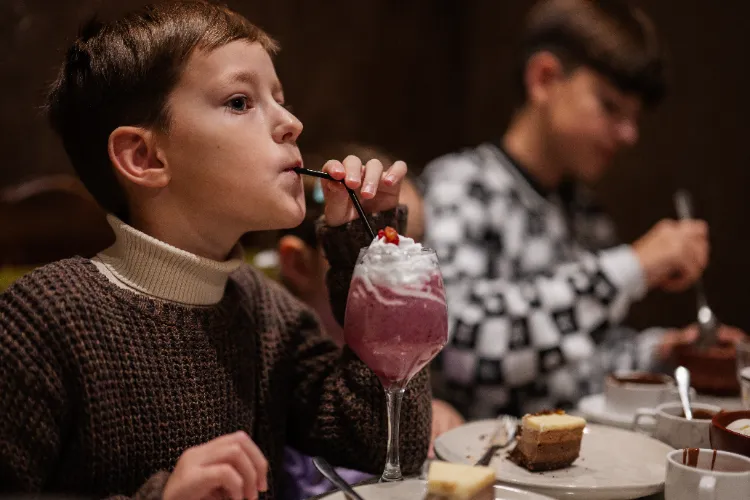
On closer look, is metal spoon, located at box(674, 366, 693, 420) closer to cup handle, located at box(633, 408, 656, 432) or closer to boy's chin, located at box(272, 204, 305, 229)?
cup handle, located at box(633, 408, 656, 432)

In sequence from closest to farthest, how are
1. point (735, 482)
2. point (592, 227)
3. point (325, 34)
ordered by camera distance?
point (735, 482), point (592, 227), point (325, 34)

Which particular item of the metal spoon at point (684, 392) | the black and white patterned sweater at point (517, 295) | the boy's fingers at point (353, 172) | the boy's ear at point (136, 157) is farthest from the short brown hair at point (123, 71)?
the black and white patterned sweater at point (517, 295)

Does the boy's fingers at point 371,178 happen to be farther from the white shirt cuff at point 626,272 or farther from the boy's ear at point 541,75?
the boy's ear at point 541,75

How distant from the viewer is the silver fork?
4.02 feet

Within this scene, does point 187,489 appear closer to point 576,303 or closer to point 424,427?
point 424,427

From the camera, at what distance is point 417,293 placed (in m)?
0.98

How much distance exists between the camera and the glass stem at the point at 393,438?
1052mm

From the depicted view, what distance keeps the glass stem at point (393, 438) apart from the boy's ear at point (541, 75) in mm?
1922

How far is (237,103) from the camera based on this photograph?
112cm

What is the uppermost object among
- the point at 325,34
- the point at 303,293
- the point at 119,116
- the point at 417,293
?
the point at 325,34

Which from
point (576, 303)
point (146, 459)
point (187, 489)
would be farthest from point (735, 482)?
point (576, 303)

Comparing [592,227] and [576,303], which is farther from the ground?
[592,227]

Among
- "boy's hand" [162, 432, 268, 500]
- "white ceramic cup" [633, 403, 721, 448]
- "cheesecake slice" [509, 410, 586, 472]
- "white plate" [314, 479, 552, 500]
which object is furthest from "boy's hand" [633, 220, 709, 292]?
"boy's hand" [162, 432, 268, 500]

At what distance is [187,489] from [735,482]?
69 cm
